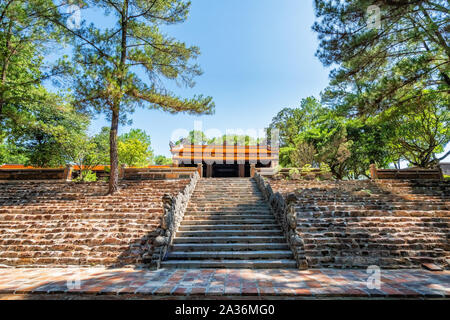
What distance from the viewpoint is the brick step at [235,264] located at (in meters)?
4.43

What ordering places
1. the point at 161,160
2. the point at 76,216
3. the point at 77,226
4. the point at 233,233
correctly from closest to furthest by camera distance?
the point at 233,233
the point at 77,226
the point at 76,216
the point at 161,160

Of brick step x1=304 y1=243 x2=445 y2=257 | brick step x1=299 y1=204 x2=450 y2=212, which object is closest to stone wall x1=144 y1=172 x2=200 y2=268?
brick step x1=304 y1=243 x2=445 y2=257

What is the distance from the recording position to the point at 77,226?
602cm

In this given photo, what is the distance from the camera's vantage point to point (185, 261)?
4.67 metres

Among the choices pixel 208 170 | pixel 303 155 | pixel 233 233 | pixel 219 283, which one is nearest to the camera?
pixel 219 283

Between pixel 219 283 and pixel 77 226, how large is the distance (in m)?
5.00

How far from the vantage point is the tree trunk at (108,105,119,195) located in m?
8.75

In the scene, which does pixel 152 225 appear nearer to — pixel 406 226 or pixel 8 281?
pixel 8 281

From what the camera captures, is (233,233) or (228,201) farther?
(228,201)

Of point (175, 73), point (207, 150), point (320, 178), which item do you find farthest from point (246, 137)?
point (175, 73)

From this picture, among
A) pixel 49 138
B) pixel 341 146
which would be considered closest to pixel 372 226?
pixel 341 146

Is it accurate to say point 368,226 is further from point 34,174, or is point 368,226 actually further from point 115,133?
point 34,174

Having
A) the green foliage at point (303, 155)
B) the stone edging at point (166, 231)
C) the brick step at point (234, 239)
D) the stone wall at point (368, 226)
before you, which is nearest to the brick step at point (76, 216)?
the stone edging at point (166, 231)

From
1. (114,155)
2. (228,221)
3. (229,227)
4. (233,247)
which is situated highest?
(114,155)
